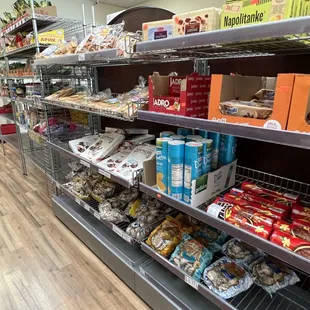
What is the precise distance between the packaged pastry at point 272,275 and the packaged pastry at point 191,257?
22 cm

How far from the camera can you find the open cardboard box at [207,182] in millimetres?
1088

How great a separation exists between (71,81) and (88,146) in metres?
0.98

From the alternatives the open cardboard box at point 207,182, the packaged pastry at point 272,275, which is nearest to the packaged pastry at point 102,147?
the open cardboard box at point 207,182

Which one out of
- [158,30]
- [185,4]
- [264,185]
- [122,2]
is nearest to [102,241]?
[264,185]

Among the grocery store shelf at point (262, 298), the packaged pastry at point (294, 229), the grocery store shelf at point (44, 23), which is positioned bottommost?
the grocery store shelf at point (262, 298)

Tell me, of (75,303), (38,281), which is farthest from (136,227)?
(38,281)

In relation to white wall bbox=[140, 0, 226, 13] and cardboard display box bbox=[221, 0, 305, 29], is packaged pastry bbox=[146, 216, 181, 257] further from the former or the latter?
white wall bbox=[140, 0, 226, 13]

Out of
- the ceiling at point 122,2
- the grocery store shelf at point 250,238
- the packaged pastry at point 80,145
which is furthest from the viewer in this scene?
the ceiling at point 122,2

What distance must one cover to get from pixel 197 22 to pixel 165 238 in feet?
3.46

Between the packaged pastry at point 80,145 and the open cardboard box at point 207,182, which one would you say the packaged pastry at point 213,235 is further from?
the packaged pastry at point 80,145

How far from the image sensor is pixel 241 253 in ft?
4.16

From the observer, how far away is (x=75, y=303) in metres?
1.47

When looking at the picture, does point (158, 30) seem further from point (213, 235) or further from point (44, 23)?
point (44, 23)

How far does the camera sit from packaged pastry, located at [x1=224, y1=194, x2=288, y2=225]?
95 centimetres
